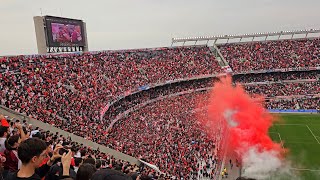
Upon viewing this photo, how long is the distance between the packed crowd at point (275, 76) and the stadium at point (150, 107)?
0.18 metres

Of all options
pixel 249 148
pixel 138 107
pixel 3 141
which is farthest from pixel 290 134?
pixel 3 141

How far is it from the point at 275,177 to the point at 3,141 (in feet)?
62.6

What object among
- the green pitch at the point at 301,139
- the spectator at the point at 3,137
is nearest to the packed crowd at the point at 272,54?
the green pitch at the point at 301,139

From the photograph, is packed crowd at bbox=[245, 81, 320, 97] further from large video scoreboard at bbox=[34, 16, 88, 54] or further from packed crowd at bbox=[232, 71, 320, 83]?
large video scoreboard at bbox=[34, 16, 88, 54]

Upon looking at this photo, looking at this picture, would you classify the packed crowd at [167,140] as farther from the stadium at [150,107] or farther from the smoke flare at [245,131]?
the smoke flare at [245,131]

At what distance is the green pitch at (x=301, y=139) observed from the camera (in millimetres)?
22647

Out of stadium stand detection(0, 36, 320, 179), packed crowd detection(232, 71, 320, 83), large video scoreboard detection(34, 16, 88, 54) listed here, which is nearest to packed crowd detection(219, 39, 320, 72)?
stadium stand detection(0, 36, 320, 179)

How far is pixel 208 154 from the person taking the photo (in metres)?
23.2

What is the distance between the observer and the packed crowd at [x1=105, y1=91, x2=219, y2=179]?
19883 millimetres

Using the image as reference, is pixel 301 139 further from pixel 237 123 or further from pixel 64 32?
pixel 64 32

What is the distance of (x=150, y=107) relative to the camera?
33281mm

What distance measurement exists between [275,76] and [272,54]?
15.4 feet

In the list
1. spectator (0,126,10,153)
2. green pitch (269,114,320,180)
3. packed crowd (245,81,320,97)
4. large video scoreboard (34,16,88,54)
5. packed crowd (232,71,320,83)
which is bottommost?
green pitch (269,114,320,180)

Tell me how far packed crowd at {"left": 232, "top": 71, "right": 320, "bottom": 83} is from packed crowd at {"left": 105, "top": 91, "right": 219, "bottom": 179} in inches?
777
